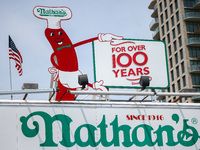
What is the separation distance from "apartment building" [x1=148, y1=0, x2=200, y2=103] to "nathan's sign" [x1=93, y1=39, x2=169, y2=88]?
172 feet

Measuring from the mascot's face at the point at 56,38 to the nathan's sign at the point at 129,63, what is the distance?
1574 millimetres

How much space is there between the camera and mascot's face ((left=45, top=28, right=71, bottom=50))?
19.9 m

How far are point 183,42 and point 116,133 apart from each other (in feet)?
216

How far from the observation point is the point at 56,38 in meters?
20.0

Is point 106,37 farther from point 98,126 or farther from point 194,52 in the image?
point 194,52

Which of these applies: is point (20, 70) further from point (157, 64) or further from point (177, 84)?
point (177, 84)

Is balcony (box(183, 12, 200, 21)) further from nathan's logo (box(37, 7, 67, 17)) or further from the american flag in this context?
the american flag

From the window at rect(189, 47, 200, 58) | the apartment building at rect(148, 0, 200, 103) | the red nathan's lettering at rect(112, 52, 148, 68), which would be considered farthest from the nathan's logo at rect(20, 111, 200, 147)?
the window at rect(189, 47, 200, 58)

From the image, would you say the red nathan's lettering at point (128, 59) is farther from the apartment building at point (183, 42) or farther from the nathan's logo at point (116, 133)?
the apartment building at point (183, 42)

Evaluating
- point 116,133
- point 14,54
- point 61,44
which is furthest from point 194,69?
point 116,133

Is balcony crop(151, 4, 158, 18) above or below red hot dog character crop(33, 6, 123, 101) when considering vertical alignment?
above

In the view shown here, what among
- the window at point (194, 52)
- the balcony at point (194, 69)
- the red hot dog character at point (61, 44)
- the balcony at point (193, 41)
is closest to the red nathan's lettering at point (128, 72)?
the red hot dog character at point (61, 44)

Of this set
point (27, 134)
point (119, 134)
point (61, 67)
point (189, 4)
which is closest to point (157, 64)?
point (61, 67)

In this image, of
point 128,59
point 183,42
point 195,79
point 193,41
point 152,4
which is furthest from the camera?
point 152,4
